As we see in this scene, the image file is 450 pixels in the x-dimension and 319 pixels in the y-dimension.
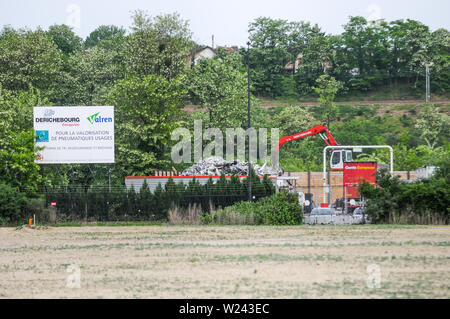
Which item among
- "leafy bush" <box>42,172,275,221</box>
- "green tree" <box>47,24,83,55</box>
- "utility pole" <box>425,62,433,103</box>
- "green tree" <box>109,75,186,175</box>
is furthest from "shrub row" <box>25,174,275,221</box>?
"green tree" <box>47,24,83,55</box>

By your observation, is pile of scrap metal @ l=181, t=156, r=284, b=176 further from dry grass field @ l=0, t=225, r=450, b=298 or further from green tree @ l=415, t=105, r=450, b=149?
green tree @ l=415, t=105, r=450, b=149

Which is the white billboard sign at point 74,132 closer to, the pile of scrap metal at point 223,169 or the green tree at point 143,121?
the pile of scrap metal at point 223,169

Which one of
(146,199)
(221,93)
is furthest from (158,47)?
(146,199)

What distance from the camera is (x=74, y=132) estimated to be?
146 feet

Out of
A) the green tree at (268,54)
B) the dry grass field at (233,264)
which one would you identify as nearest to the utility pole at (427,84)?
the green tree at (268,54)

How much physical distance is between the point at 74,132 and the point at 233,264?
27.5 meters

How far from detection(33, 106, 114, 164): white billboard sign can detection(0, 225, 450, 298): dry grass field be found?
13610mm

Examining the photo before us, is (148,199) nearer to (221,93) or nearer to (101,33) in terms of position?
(221,93)

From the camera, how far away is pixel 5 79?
2638 inches

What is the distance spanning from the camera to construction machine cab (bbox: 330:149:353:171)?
50.7 meters

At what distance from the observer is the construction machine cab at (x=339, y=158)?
166 feet

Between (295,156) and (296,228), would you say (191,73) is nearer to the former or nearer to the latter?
(295,156)

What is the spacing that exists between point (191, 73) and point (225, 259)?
49672 mm
